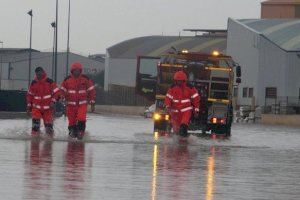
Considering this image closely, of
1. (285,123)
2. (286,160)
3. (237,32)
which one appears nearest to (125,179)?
(286,160)

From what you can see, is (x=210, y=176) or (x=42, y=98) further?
(x=42, y=98)

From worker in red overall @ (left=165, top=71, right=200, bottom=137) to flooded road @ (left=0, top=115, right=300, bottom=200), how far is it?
2333mm

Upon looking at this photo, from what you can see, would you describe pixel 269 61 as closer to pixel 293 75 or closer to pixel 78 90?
pixel 293 75

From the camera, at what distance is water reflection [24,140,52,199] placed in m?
11.5

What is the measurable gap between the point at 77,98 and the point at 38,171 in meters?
9.49

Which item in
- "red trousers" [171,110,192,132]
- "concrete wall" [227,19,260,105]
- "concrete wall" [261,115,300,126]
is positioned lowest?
"concrete wall" [261,115,300,126]

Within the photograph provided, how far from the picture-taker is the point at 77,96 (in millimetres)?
23719

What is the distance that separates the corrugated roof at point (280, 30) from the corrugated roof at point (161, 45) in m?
11.4

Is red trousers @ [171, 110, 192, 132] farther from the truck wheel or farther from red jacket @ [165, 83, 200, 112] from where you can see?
the truck wheel

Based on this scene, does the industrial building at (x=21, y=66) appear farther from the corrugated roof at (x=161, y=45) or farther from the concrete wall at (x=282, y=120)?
the concrete wall at (x=282, y=120)

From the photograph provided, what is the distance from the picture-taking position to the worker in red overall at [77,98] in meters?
23.5

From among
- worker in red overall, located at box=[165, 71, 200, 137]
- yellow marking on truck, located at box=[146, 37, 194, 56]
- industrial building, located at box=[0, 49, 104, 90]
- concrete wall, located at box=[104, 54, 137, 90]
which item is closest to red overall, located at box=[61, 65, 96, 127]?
worker in red overall, located at box=[165, 71, 200, 137]

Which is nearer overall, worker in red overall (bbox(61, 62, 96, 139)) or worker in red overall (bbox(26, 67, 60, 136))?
worker in red overall (bbox(61, 62, 96, 139))

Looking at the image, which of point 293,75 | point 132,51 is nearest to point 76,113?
point 293,75
